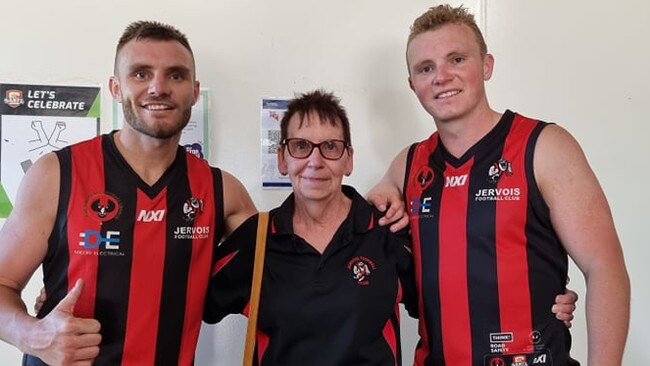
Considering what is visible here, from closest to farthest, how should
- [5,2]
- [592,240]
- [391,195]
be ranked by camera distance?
[592,240], [391,195], [5,2]

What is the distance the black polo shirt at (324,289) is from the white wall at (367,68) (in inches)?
20.2

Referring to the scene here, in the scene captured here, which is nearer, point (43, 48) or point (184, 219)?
point (184, 219)

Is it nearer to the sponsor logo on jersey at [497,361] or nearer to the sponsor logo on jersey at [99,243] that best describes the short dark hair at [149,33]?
the sponsor logo on jersey at [99,243]

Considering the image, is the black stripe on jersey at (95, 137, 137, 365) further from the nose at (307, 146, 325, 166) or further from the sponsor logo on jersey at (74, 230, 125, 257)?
the nose at (307, 146, 325, 166)

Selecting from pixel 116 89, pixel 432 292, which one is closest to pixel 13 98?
pixel 116 89

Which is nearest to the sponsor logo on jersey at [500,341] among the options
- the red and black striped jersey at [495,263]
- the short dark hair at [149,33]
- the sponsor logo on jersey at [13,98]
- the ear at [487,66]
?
the red and black striped jersey at [495,263]

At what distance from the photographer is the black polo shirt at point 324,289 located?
1.12 m

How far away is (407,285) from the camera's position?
130 cm

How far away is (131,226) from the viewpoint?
1.24 metres

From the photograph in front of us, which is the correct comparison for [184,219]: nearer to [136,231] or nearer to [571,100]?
[136,231]

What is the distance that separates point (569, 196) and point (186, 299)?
931mm

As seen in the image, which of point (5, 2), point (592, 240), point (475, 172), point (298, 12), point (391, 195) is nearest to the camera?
point (592, 240)

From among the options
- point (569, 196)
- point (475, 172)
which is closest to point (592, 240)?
point (569, 196)

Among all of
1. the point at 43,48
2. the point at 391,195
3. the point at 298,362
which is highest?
the point at 43,48
